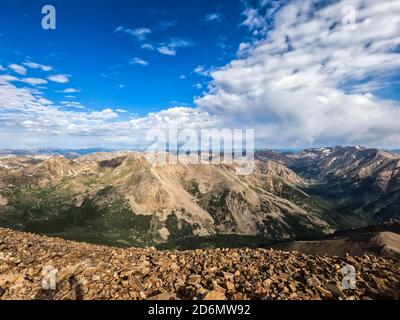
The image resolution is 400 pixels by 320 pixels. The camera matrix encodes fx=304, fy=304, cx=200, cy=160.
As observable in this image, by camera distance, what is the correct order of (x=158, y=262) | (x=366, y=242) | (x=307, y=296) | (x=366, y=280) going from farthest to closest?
(x=366, y=242) → (x=158, y=262) → (x=366, y=280) → (x=307, y=296)

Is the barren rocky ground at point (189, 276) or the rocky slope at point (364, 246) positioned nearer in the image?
the barren rocky ground at point (189, 276)

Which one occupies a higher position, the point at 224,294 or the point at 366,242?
the point at 224,294

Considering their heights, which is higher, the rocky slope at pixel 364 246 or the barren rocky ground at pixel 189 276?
the barren rocky ground at pixel 189 276

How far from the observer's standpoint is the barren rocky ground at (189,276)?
19906 millimetres

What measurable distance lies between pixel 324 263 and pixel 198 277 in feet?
34.8

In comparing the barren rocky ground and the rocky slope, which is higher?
the barren rocky ground

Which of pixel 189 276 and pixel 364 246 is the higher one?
pixel 189 276

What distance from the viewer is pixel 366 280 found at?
2130 centimetres

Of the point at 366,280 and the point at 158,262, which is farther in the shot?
the point at 158,262

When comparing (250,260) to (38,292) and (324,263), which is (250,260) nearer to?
(324,263)

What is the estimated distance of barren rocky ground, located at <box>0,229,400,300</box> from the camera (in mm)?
19906

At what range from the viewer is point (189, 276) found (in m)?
22.4
